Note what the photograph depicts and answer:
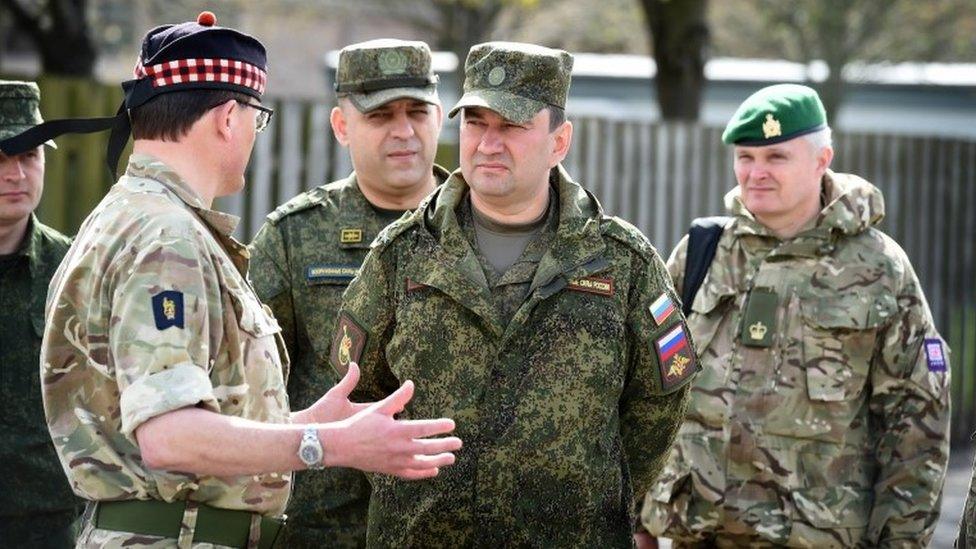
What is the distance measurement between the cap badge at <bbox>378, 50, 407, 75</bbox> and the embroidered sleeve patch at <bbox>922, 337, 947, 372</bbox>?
2117mm

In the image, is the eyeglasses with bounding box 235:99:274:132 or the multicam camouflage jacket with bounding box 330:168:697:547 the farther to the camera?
the multicam camouflage jacket with bounding box 330:168:697:547

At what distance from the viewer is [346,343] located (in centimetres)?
475

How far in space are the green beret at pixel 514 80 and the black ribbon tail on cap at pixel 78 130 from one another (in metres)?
1.07

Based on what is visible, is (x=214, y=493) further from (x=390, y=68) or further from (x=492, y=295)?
(x=390, y=68)

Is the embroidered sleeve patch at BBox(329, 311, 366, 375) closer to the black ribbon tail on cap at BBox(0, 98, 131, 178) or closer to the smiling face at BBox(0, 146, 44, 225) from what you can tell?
the black ribbon tail on cap at BBox(0, 98, 131, 178)

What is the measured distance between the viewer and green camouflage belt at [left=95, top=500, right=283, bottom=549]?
366 cm

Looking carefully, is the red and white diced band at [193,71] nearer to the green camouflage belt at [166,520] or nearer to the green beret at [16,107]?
the green camouflage belt at [166,520]

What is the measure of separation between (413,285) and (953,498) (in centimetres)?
799

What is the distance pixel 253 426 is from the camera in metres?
3.43

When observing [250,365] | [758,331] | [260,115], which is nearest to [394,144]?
[758,331]

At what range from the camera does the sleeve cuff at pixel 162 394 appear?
11.1 feet

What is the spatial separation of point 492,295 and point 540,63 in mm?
712

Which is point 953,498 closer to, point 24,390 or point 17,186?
point 24,390

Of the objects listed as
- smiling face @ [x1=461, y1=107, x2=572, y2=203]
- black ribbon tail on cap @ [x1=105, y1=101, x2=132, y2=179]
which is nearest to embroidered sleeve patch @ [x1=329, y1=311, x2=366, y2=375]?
smiling face @ [x1=461, y1=107, x2=572, y2=203]
